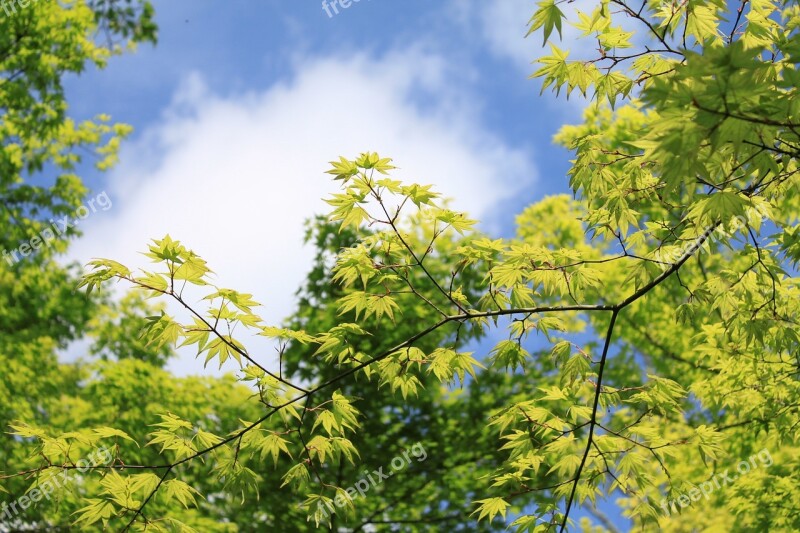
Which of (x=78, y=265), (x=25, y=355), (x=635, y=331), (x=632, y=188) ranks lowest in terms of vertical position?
(x=632, y=188)

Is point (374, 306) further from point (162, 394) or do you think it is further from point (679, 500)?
point (162, 394)

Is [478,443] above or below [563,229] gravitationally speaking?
below

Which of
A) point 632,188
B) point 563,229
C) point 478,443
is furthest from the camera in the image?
point 563,229

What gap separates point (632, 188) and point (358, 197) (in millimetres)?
1756

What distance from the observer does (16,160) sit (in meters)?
13.4

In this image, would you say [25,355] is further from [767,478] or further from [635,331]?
[767,478]

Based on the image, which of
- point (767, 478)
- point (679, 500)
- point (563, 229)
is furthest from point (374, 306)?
point (563, 229)

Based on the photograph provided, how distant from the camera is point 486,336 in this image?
6754 millimetres

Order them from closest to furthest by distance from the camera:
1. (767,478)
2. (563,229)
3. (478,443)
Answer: (767,478)
(478,443)
(563,229)

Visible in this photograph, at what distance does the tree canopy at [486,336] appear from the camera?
3352 mm

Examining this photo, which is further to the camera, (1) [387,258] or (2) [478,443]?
(2) [478,443]

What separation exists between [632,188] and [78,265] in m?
14.8

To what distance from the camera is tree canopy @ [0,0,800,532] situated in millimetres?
3352

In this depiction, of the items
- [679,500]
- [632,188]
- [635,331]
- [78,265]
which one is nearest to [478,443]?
[635,331]
